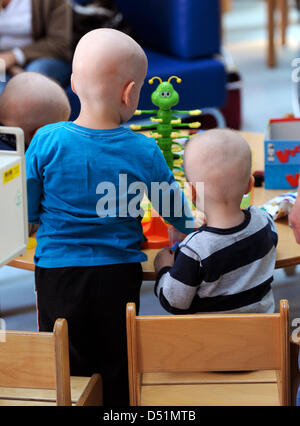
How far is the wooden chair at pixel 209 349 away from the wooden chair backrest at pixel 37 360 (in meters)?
0.12

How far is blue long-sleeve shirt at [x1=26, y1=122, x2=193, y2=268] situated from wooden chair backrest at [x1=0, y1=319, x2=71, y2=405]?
246mm

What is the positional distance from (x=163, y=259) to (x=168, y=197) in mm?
135

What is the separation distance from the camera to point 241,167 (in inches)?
53.1

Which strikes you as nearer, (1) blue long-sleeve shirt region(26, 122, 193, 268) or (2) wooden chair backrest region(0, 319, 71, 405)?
(2) wooden chair backrest region(0, 319, 71, 405)

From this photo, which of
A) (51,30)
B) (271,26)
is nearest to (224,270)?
(51,30)

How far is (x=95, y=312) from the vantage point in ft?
4.70

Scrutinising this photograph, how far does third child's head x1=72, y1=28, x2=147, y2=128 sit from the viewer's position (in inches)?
51.6

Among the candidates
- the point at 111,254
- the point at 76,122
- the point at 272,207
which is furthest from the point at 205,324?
the point at 272,207

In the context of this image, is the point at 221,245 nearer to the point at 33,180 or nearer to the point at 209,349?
the point at 209,349

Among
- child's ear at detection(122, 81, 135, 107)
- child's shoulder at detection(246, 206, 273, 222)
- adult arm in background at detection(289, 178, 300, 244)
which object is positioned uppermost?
child's ear at detection(122, 81, 135, 107)

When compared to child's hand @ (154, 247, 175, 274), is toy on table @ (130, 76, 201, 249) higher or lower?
higher

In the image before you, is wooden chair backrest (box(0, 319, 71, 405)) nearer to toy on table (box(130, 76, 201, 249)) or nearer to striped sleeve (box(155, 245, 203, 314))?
striped sleeve (box(155, 245, 203, 314))

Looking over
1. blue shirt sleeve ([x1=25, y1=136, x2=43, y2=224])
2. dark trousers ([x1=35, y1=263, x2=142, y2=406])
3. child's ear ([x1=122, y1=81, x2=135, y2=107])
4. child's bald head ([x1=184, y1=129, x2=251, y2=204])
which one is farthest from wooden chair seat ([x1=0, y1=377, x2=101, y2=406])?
child's ear ([x1=122, y1=81, x2=135, y2=107])
